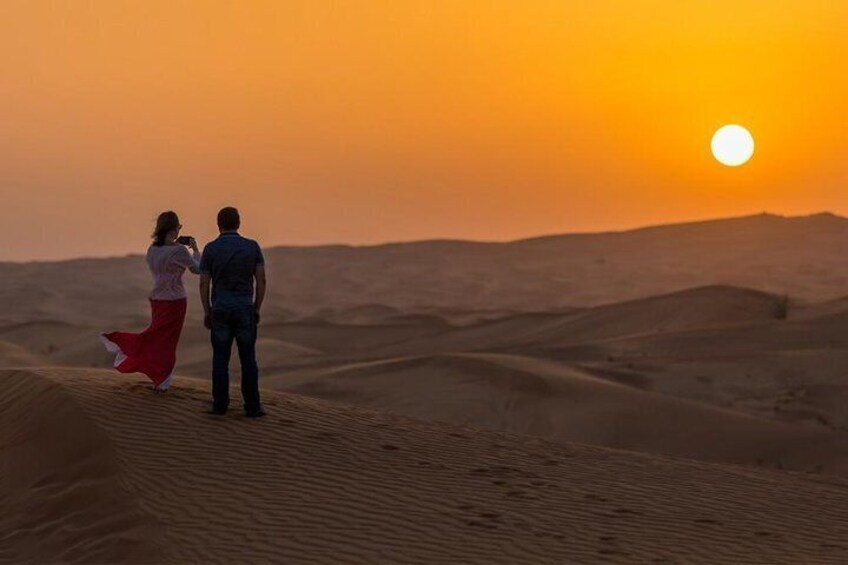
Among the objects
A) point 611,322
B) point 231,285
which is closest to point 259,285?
point 231,285

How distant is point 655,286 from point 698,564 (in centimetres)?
6784

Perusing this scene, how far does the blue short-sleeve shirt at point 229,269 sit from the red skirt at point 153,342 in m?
0.59

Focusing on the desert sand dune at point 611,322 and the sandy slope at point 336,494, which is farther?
the desert sand dune at point 611,322

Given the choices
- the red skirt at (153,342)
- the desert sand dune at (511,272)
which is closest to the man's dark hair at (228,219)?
the red skirt at (153,342)

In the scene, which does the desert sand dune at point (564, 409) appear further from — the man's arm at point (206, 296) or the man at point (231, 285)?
the man's arm at point (206, 296)

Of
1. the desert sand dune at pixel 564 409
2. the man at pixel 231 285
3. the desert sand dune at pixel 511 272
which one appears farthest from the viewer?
the desert sand dune at pixel 511 272

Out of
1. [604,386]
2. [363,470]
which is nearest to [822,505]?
[363,470]

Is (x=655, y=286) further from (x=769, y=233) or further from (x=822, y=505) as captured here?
(x=822, y=505)

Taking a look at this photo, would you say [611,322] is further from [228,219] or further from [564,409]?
[228,219]

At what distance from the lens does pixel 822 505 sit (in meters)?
12.9

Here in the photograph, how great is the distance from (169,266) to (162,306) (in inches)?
15.0

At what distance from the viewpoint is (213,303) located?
40.9ft

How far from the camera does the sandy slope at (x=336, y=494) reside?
1020 cm

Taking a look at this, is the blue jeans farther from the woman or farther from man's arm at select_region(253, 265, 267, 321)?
the woman
